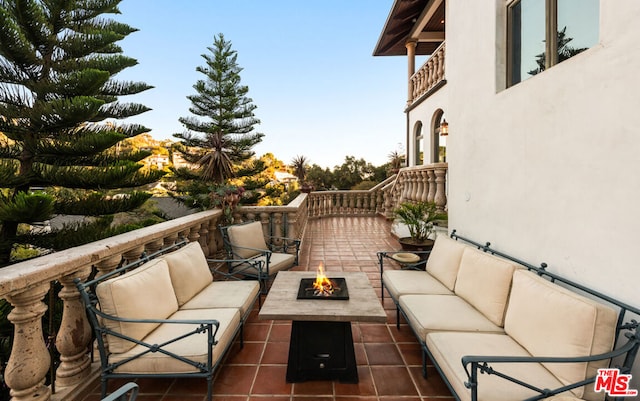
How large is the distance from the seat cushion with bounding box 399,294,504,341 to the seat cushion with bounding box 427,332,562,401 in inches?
3.1

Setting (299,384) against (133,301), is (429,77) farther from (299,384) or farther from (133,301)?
(133,301)

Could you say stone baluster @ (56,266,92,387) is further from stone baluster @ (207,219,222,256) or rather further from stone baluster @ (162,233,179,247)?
stone baluster @ (207,219,222,256)

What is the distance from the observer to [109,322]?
179 centimetres

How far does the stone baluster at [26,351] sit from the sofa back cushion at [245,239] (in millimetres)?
2186

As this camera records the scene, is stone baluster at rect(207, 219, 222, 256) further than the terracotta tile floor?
Yes

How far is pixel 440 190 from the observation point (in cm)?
548

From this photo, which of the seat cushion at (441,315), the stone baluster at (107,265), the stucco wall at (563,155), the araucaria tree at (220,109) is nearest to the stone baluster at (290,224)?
the stucco wall at (563,155)

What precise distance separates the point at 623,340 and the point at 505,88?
2266mm

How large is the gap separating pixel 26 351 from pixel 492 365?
245 cm

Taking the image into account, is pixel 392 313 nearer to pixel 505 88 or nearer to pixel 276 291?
pixel 276 291

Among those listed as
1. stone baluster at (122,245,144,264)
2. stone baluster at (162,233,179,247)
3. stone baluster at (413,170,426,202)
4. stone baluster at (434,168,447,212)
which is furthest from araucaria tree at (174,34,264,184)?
stone baluster at (122,245,144,264)

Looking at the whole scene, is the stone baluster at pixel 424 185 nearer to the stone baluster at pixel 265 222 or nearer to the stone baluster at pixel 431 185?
the stone baluster at pixel 431 185

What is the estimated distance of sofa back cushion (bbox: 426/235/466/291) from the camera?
9.09 ft

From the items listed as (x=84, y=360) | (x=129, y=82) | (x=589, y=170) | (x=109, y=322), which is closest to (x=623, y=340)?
(x=589, y=170)
